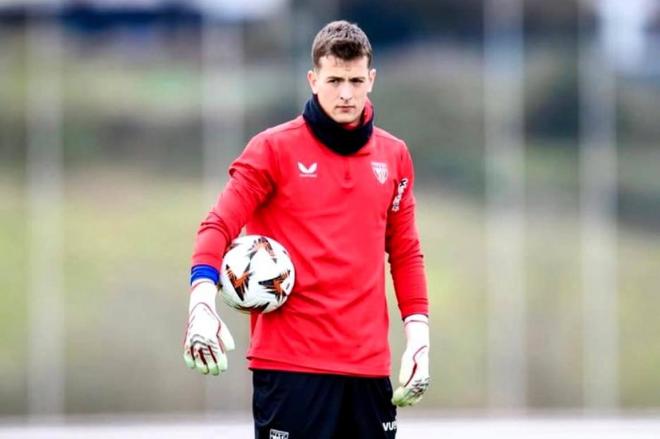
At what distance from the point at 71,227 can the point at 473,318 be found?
10.6ft

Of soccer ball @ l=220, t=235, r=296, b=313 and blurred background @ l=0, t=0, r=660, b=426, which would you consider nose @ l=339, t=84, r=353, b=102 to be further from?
blurred background @ l=0, t=0, r=660, b=426

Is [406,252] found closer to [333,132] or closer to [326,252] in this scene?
[326,252]

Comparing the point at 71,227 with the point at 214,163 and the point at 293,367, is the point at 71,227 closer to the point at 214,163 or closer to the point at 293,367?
the point at 214,163

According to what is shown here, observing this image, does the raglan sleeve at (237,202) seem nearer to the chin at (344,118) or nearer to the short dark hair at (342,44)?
the chin at (344,118)

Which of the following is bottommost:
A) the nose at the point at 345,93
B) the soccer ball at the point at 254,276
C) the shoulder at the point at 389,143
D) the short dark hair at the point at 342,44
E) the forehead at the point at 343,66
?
the soccer ball at the point at 254,276

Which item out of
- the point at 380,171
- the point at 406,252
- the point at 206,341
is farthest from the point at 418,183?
the point at 206,341

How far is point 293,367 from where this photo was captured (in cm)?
511

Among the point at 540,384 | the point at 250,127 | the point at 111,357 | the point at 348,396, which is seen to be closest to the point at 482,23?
the point at 250,127

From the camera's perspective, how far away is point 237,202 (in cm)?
504

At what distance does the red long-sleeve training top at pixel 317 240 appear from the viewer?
16.8 ft

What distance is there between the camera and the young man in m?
5.09

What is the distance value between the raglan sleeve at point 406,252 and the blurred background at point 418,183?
7.12m

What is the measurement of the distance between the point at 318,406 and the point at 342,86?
1.01m

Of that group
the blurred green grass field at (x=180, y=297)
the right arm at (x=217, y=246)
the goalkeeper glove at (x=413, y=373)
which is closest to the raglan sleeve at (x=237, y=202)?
the right arm at (x=217, y=246)
